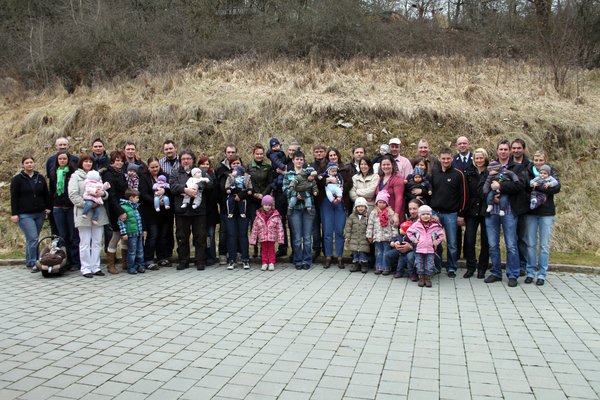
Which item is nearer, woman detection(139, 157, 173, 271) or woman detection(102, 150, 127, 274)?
woman detection(102, 150, 127, 274)

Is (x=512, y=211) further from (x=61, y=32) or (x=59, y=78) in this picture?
(x=61, y=32)

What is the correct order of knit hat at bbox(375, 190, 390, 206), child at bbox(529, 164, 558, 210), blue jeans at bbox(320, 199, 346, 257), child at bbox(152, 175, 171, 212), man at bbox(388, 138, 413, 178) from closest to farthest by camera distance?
child at bbox(529, 164, 558, 210) → knit hat at bbox(375, 190, 390, 206) → child at bbox(152, 175, 171, 212) → blue jeans at bbox(320, 199, 346, 257) → man at bbox(388, 138, 413, 178)

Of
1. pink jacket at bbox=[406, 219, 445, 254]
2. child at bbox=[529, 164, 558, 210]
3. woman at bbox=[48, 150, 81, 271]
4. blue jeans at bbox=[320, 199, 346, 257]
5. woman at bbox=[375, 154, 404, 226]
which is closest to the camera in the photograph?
child at bbox=[529, 164, 558, 210]

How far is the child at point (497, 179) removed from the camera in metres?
7.69

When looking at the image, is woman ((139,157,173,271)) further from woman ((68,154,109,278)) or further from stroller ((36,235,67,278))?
stroller ((36,235,67,278))

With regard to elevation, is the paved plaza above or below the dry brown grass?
below

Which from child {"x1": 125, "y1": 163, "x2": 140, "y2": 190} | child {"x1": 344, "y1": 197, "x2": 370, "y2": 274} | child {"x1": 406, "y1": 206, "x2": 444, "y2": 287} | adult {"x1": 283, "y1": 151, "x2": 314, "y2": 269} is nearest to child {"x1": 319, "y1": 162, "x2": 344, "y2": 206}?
child {"x1": 344, "y1": 197, "x2": 370, "y2": 274}

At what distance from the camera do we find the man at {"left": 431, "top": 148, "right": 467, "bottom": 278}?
8.27 metres

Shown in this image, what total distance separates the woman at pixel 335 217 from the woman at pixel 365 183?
0.59 ft

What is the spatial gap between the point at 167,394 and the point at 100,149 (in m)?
6.27

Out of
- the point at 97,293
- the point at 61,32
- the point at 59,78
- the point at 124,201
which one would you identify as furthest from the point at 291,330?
the point at 61,32

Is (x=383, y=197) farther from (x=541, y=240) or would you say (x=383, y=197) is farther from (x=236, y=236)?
(x=236, y=236)

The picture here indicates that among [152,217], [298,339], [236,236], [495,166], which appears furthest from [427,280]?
[152,217]

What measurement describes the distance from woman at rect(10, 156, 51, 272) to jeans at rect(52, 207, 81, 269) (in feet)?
1.18
